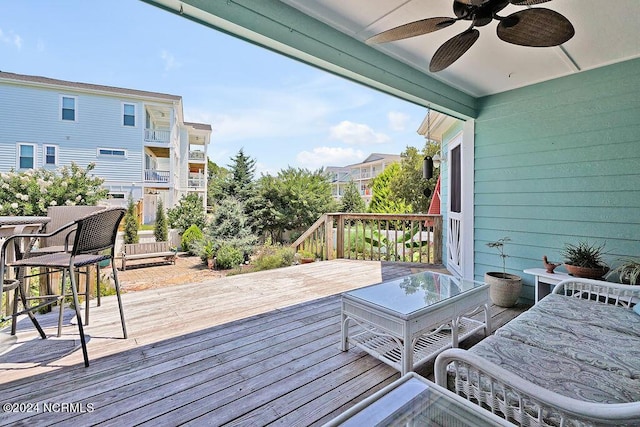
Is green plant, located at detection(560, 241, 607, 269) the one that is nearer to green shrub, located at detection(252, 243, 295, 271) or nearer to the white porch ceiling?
the white porch ceiling

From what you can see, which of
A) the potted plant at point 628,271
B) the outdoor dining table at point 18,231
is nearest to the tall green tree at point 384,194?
the potted plant at point 628,271

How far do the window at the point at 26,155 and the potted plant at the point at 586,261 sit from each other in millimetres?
14656

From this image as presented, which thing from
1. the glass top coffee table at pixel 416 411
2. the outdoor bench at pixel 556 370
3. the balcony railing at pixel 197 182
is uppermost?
the balcony railing at pixel 197 182

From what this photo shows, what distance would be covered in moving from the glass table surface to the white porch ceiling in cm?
216

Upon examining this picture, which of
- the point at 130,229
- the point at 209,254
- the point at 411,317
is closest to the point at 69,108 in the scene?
the point at 130,229

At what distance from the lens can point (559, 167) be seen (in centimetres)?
324

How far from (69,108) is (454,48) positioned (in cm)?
1341

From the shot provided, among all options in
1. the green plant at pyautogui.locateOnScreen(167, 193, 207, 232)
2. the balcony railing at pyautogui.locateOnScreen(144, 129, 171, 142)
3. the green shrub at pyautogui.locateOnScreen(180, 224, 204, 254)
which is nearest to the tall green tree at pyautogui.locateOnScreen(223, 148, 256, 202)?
the green shrub at pyautogui.locateOnScreen(180, 224, 204, 254)

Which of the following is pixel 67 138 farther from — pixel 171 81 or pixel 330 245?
pixel 330 245

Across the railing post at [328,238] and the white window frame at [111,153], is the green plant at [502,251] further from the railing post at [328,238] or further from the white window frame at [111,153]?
A: the white window frame at [111,153]

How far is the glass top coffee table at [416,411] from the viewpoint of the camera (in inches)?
39.8

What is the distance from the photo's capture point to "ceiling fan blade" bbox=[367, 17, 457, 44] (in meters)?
1.67

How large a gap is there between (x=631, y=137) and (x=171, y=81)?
47.7ft

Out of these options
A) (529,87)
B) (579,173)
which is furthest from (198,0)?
(579,173)
